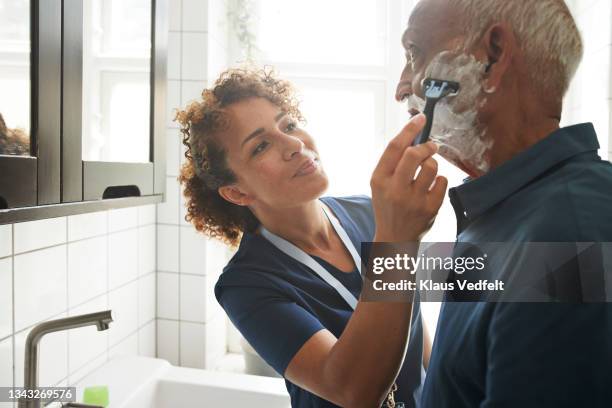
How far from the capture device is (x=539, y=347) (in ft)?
1.20

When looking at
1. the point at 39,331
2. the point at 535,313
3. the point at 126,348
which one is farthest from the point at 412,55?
the point at 126,348

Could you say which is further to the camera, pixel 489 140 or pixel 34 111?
pixel 34 111

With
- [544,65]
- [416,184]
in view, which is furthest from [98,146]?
[544,65]

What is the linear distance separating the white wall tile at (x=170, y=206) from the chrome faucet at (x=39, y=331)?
655 millimetres

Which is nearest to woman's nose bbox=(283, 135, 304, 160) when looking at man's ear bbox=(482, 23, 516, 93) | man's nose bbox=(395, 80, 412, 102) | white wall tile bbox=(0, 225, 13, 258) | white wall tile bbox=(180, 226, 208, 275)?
man's nose bbox=(395, 80, 412, 102)

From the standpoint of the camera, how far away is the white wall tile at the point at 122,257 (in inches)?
51.1

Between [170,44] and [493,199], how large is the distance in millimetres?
1264

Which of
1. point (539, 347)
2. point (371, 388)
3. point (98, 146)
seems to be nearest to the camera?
point (539, 347)

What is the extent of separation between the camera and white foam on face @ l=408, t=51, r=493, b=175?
1.62 feet

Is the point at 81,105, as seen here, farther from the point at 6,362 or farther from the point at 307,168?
the point at 6,362

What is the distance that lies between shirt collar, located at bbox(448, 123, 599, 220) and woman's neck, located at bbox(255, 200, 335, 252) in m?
0.39

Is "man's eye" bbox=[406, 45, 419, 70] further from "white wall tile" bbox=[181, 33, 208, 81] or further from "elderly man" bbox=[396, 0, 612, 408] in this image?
"white wall tile" bbox=[181, 33, 208, 81]

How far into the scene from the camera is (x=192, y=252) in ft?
4.96

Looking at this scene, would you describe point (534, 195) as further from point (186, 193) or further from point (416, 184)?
point (186, 193)
